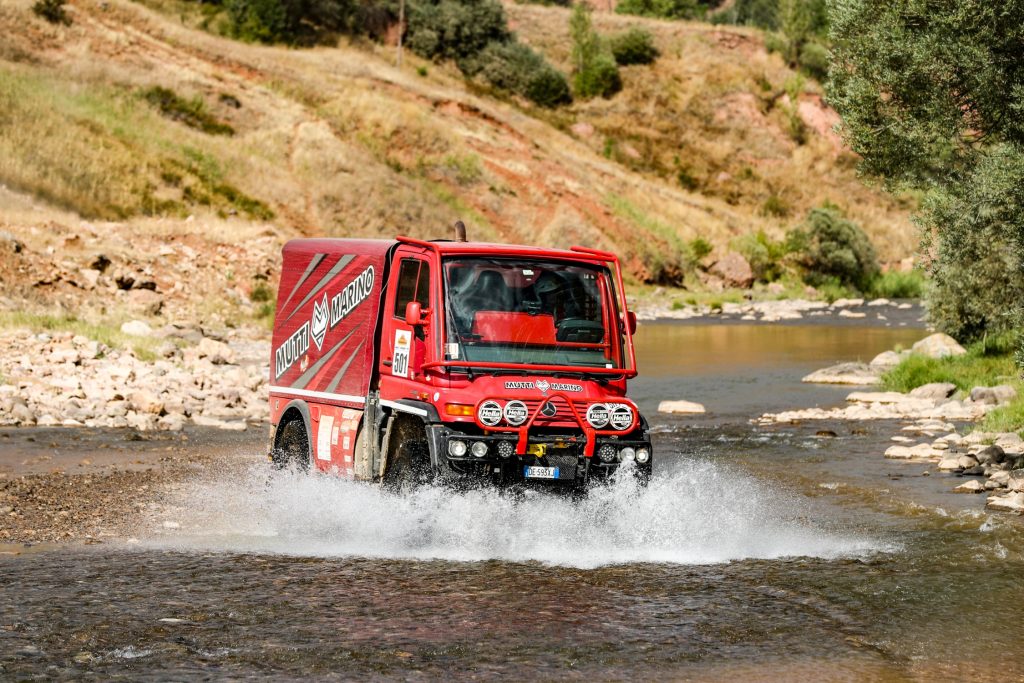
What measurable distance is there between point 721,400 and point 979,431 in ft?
25.3

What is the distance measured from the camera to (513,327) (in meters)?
11.7

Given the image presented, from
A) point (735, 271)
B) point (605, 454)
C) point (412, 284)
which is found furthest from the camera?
point (735, 271)

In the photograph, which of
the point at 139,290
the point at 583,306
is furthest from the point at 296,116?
the point at 583,306

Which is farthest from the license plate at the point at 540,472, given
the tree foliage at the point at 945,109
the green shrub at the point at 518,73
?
the green shrub at the point at 518,73

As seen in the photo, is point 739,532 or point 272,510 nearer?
point 739,532

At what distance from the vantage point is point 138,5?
229 feet

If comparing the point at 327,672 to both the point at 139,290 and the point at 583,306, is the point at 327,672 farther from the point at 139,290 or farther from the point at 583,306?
the point at 139,290

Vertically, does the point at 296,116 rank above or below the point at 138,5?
below

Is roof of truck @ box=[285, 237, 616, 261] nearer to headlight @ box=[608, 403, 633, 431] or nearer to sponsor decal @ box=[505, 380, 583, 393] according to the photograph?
sponsor decal @ box=[505, 380, 583, 393]

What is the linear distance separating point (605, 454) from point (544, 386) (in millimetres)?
815

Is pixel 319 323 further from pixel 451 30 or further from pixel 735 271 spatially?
pixel 451 30

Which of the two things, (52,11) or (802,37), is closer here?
(52,11)

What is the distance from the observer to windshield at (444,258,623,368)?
1157 centimetres

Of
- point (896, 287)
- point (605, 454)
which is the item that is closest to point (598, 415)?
point (605, 454)
